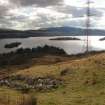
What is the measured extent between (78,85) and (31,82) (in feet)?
20.3

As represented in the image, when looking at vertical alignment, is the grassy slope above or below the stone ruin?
above

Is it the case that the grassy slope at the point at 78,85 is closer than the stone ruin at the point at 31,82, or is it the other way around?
the grassy slope at the point at 78,85

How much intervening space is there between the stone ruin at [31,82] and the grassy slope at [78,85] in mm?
967

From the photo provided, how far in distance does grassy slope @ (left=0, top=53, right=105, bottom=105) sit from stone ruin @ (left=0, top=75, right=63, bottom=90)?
967 mm

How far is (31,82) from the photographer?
41719mm

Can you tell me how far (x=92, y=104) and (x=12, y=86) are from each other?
12.5m

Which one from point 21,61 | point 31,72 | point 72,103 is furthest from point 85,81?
point 21,61

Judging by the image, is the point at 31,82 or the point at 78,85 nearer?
the point at 78,85

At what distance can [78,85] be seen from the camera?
1490 inches

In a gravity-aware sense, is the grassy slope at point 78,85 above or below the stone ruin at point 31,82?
above

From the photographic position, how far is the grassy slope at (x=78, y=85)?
32281mm

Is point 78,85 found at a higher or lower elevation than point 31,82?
higher

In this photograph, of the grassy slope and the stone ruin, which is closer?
the grassy slope

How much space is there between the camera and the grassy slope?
32281 millimetres
